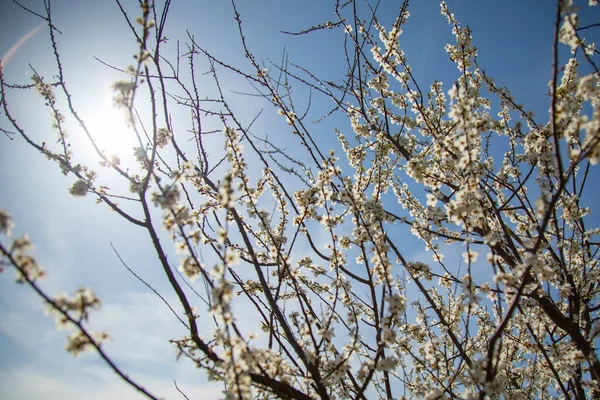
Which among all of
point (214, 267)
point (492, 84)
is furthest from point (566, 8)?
point (492, 84)

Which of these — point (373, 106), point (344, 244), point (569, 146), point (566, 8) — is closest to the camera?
point (566, 8)

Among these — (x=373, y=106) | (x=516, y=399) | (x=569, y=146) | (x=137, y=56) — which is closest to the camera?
(x=137, y=56)

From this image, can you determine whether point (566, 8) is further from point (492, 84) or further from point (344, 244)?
point (492, 84)

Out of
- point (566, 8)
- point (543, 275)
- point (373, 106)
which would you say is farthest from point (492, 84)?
point (543, 275)

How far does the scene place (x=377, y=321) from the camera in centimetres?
337

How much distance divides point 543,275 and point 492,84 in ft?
17.0

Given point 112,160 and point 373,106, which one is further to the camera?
point 373,106

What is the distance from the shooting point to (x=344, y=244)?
457 centimetres

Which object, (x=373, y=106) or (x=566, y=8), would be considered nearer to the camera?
(x=566, y=8)

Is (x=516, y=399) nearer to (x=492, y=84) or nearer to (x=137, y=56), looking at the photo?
(x=492, y=84)

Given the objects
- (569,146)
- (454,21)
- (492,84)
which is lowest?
(569,146)

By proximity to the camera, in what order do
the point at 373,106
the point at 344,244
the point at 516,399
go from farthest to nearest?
1. the point at 373,106
2. the point at 516,399
3. the point at 344,244

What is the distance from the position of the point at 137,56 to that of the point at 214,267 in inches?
76.0

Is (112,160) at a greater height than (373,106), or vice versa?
(373,106)
